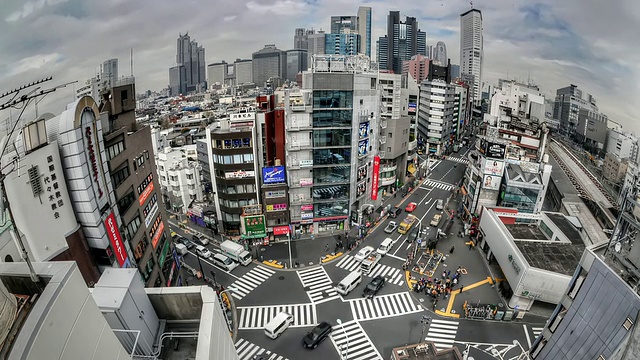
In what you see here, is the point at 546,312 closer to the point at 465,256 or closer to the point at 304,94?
the point at 465,256

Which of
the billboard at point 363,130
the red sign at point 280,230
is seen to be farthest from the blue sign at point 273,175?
the billboard at point 363,130

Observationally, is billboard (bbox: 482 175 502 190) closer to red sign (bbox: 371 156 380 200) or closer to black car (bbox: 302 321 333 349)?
red sign (bbox: 371 156 380 200)

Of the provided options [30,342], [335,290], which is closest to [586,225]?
[335,290]

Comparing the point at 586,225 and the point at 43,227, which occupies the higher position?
the point at 43,227

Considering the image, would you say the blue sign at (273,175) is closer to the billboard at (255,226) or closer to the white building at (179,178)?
the billboard at (255,226)

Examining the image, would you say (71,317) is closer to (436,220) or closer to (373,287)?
(373,287)

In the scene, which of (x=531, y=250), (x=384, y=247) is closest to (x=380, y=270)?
(x=384, y=247)
